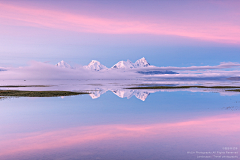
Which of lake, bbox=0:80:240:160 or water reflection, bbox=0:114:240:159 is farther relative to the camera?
water reflection, bbox=0:114:240:159

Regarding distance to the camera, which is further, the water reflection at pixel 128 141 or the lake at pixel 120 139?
the water reflection at pixel 128 141

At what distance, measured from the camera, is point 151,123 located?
24.3 metres

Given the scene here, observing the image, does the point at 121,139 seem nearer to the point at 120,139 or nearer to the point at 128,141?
the point at 120,139

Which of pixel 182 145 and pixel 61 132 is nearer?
pixel 182 145

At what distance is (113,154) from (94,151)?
4.93ft

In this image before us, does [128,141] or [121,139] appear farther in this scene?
[121,139]

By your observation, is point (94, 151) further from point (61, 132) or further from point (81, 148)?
point (61, 132)

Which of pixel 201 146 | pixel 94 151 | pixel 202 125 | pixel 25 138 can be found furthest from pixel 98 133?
pixel 202 125

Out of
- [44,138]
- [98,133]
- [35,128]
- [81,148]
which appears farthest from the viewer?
[35,128]

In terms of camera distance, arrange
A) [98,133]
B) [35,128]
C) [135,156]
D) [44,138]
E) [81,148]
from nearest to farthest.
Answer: [135,156] → [81,148] → [44,138] → [98,133] → [35,128]

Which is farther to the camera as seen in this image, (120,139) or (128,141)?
(120,139)

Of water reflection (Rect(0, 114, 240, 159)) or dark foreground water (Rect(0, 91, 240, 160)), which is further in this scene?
water reflection (Rect(0, 114, 240, 159))

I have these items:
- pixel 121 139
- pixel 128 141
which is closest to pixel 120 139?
pixel 121 139

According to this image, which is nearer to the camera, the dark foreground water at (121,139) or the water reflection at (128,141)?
the dark foreground water at (121,139)
